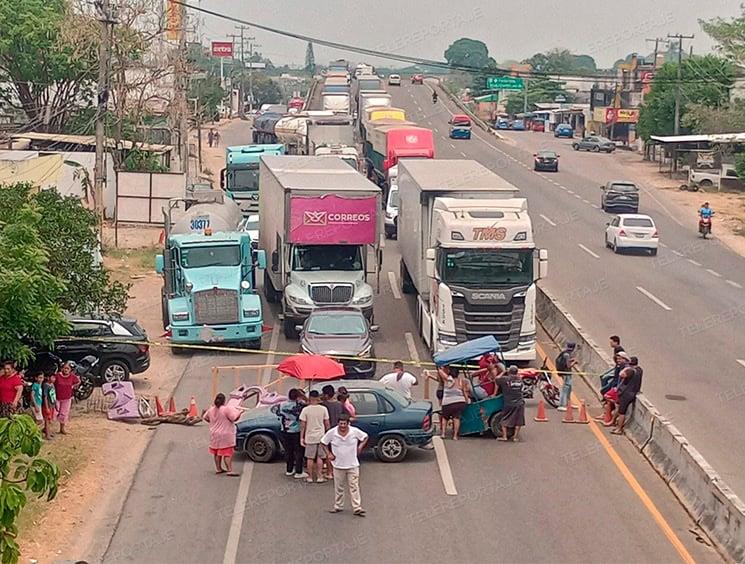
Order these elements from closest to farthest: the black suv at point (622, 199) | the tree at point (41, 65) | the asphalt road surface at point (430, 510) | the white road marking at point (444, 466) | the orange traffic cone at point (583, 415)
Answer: the asphalt road surface at point (430, 510)
the white road marking at point (444, 466)
the orange traffic cone at point (583, 415)
the black suv at point (622, 199)
the tree at point (41, 65)

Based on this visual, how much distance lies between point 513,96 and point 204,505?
140m

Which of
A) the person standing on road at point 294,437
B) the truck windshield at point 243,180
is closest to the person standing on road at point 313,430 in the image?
the person standing on road at point 294,437

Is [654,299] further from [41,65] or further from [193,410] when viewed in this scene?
[41,65]

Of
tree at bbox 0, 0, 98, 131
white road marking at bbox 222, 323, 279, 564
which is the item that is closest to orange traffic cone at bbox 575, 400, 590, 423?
white road marking at bbox 222, 323, 279, 564

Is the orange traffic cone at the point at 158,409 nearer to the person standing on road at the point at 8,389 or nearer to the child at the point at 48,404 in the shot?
the child at the point at 48,404

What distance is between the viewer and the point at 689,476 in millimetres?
15867

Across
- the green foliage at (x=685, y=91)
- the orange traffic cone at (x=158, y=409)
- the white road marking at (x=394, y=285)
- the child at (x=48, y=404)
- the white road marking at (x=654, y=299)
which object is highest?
the green foliage at (x=685, y=91)

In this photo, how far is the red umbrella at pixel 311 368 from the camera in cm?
1853

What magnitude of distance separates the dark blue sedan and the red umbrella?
82 centimetres

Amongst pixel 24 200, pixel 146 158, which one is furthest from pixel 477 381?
pixel 146 158

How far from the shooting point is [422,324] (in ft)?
89.2

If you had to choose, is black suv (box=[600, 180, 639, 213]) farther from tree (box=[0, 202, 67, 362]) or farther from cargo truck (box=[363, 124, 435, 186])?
tree (box=[0, 202, 67, 362])

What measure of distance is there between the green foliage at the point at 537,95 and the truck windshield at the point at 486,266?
127 metres

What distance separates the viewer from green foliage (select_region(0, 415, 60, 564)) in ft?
25.5
